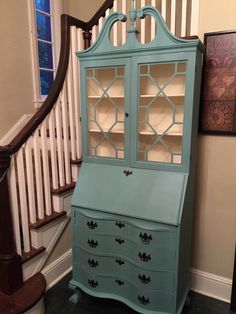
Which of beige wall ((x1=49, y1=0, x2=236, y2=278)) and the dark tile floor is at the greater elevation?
beige wall ((x1=49, y1=0, x2=236, y2=278))

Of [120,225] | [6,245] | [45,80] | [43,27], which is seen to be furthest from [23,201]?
[43,27]

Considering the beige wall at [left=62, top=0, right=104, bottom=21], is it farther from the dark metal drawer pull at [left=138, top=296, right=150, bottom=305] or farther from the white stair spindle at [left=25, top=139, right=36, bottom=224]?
the dark metal drawer pull at [left=138, top=296, right=150, bottom=305]

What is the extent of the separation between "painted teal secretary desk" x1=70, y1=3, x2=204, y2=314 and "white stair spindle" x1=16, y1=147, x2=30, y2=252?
349mm

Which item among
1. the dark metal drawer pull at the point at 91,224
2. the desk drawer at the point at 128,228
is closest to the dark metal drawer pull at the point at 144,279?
the desk drawer at the point at 128,228

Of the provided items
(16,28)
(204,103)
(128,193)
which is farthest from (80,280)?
(16,28)

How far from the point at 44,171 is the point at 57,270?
2.94 ft

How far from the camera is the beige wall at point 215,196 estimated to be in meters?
1.82

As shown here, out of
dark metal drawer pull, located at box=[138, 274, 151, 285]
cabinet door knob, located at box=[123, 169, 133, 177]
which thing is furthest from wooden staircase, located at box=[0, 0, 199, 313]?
dark metal drawer pull, located at box=[138, 274, 151, 285]

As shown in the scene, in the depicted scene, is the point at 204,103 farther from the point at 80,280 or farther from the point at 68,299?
the point at 68,299

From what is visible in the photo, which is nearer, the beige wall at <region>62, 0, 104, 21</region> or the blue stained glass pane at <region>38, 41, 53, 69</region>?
the beige wall at <region>62, 0, 104, 21</region>

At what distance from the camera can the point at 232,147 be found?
187 centimetres

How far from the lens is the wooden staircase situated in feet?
5.80

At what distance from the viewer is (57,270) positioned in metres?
2.26

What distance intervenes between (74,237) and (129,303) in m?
0.59
